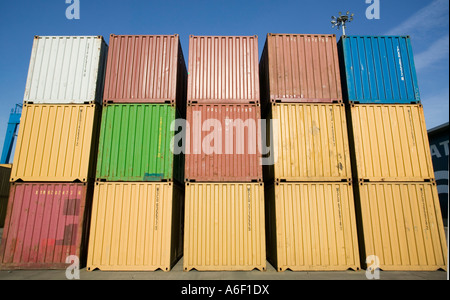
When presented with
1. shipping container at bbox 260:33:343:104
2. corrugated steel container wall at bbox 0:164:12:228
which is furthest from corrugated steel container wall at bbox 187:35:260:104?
corrugated steel container wall at bbox 0:164:12:228

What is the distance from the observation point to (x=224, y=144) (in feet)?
28.2

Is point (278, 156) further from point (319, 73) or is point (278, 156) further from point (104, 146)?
point (104, 146)

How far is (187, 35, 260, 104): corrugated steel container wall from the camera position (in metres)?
9.19

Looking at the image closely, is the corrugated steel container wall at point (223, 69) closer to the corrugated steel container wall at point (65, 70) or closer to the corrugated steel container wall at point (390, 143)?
the corrugated steel container wall at point (65, 70)

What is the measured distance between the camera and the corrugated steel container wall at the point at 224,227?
7645 millimetres

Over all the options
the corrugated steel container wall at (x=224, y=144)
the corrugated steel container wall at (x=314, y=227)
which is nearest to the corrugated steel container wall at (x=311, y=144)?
the corrugated steel container wall at (x=314, y=227)

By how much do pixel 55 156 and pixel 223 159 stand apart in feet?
20.0

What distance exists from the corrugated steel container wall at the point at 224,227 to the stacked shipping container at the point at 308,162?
693mm

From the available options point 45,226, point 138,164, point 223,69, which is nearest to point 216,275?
point 138,164
